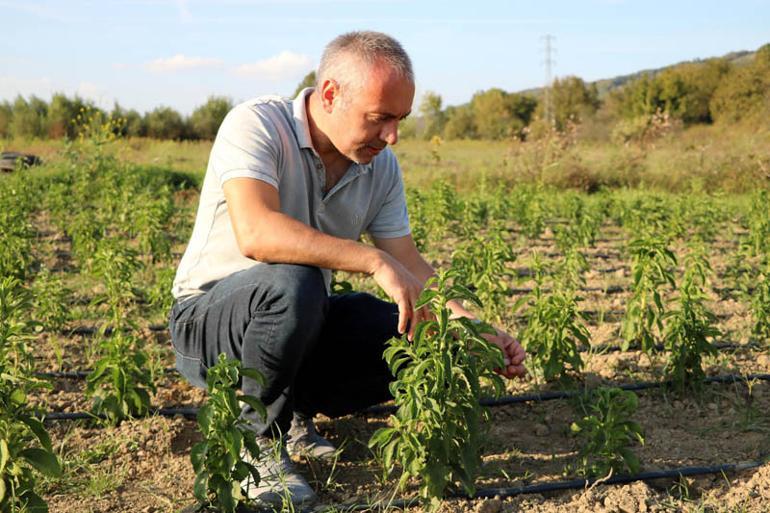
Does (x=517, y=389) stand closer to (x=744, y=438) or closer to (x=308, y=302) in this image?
(x=744, y=438)

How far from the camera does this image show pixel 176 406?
359cm

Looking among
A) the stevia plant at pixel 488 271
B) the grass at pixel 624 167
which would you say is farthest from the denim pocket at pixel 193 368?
the grass at pixel 624 167

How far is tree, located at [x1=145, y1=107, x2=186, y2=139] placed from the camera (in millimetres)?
28109

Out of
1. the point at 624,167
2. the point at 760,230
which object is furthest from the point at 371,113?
the point at 624,167

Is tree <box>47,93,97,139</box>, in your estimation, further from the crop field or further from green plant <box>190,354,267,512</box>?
green plant <box>190,354,267,512</box>

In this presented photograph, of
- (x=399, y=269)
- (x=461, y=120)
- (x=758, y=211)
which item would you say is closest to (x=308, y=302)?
(x=399, y=269)

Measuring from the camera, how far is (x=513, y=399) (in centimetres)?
357

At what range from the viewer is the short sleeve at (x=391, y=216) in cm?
328

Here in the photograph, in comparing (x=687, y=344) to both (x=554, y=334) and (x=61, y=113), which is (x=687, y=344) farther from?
(x=61, y=113)

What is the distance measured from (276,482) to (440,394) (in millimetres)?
667

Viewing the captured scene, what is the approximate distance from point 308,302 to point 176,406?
1321mm

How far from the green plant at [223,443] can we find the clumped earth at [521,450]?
32cm

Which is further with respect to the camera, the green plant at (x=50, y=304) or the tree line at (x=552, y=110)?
the tree line at (x=552, y=110)

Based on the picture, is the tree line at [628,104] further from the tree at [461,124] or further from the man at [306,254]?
the man at [306,254]
